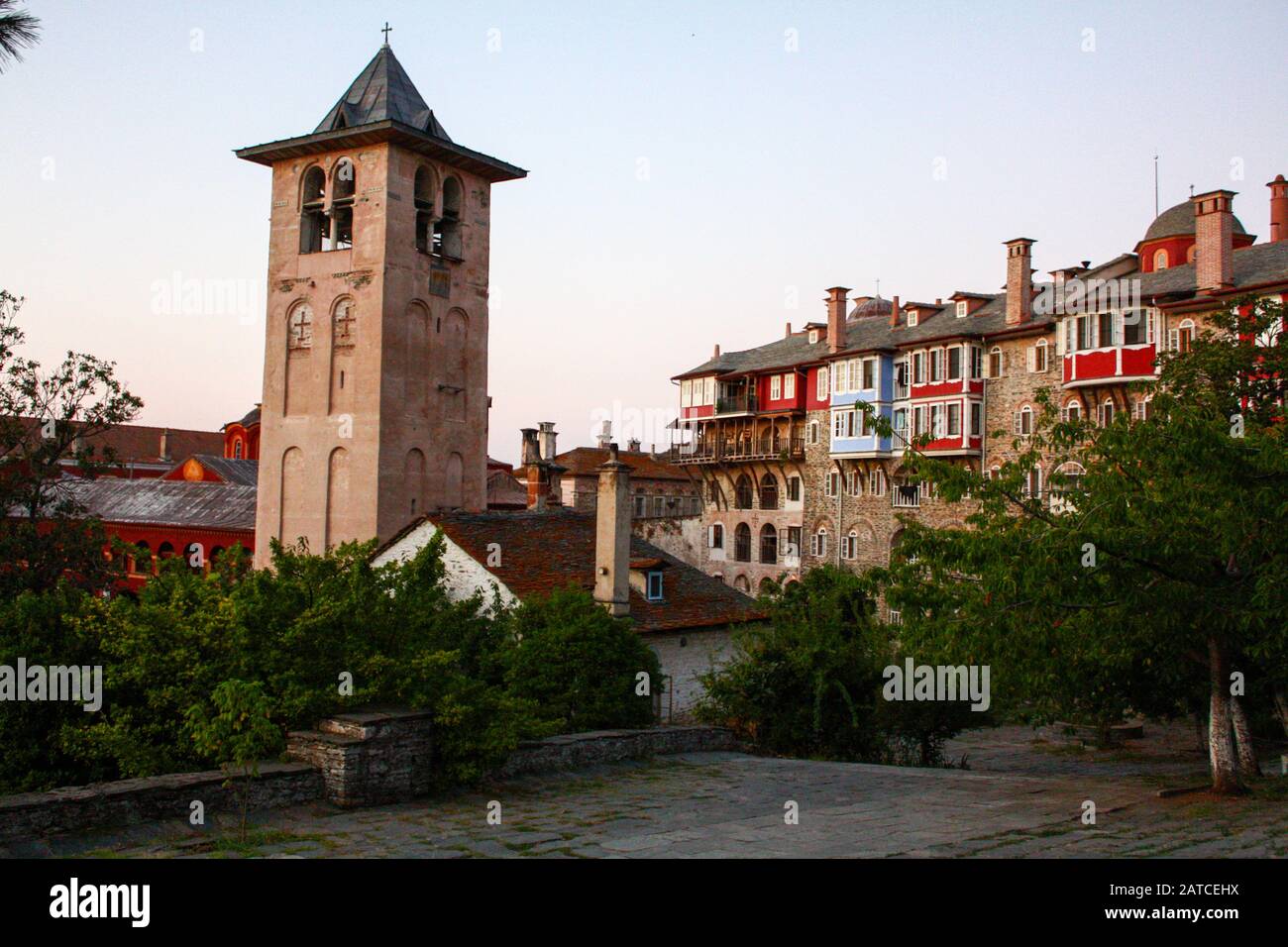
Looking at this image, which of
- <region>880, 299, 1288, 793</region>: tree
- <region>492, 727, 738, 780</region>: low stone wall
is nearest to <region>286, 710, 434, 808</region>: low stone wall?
<region>492, 727, 738, 780</region>: low stone wall

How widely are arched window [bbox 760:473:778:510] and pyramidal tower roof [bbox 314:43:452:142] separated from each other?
85.0 feet

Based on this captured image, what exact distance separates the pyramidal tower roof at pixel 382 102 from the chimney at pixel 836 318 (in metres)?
20.5

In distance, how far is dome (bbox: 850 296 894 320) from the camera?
61.0 m

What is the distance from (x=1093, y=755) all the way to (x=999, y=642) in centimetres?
1428

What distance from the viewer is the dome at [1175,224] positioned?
45438 millimetres

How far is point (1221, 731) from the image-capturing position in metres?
13.0

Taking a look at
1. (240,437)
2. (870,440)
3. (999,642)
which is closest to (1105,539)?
(999,642)

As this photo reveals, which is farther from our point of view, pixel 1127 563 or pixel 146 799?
pixel 1127 563

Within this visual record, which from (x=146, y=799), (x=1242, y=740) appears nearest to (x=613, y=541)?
(x=1242, y=740)

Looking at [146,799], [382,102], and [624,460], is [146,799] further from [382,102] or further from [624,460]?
[624,460]

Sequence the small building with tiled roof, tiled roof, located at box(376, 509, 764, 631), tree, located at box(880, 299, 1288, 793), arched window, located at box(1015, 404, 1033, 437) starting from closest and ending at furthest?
tree, located at box(880, 299, 1288, 793), the small building with tiled roof, tiled roof, located at box(376, 509, 764, 631), arched window, located at box(1015, 404, 1033, 437)

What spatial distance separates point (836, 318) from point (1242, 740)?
37313 millimetres

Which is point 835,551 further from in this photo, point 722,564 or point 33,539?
point 33,539

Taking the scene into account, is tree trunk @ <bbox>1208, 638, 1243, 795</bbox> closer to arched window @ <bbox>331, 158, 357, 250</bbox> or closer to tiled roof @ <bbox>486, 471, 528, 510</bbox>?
arched window @ <bbox>331, 158, 357, 250</bbox>
